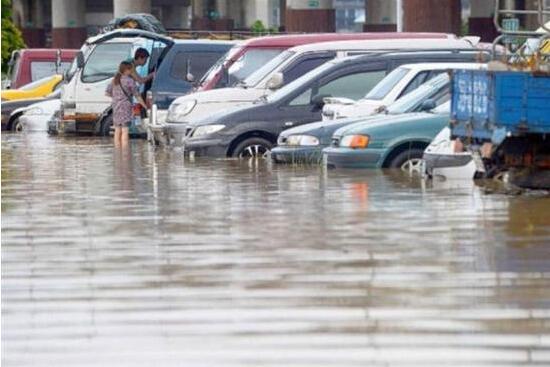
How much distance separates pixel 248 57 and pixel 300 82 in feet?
15.3

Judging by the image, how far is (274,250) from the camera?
14.5 m

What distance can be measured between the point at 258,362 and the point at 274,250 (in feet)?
16.0

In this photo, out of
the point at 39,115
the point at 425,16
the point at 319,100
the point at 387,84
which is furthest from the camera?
the point at 425,16

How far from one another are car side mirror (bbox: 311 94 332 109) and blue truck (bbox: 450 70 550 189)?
5.44 m

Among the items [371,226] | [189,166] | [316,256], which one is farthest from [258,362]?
[189,166]

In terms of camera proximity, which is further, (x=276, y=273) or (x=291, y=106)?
(x=291, y=106)

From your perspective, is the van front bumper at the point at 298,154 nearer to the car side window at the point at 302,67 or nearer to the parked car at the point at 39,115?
the car side window at the point at 302,67

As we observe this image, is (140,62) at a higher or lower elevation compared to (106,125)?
higher

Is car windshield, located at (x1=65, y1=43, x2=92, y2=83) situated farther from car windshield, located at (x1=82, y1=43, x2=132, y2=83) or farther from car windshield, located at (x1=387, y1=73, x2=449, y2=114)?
car windshield, located at (x1=387, y1=73, x2=449, y2=114)

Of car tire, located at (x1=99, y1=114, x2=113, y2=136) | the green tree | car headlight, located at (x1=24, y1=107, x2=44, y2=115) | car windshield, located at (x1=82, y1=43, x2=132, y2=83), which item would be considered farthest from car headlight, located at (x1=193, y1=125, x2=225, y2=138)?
the green tree

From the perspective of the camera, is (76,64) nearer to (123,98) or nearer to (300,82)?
(123,98)

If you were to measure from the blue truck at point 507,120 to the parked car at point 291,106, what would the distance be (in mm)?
5634

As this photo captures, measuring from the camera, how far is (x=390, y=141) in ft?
71.4

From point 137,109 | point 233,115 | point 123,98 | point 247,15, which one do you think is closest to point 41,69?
point 137,109
